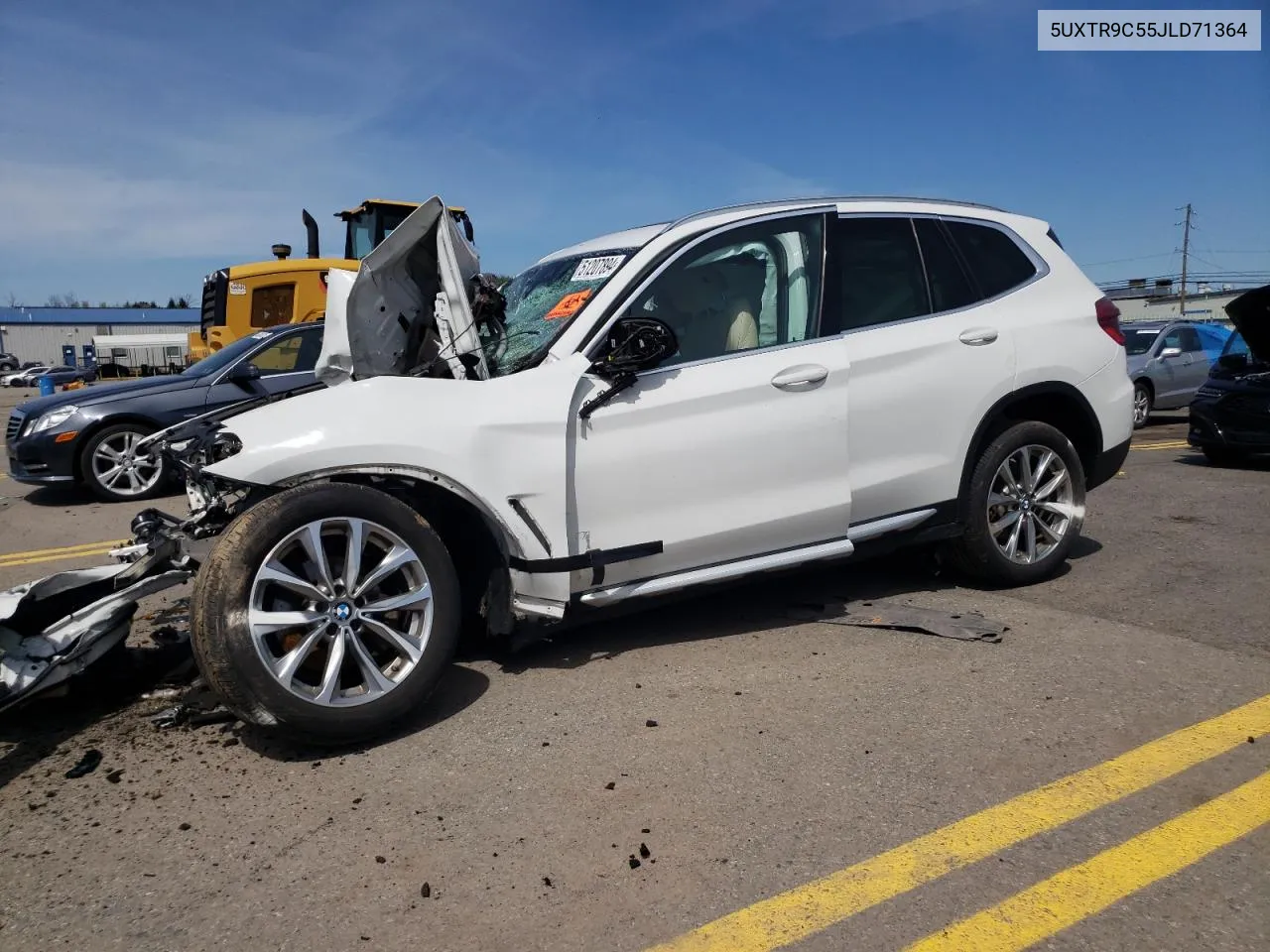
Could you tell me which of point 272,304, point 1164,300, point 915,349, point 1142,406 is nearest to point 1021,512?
point 915,349

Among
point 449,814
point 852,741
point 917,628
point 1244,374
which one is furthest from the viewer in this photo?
point 1244,374

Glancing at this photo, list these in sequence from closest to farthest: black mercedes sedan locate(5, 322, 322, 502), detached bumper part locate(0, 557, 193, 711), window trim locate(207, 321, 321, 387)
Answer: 1. detached bumper part locate(0, 557, 193, 711)
2. black mercedes sedan locate(5, 322, 322, 502)
3. window trim locate(207, 321, 321, 387)

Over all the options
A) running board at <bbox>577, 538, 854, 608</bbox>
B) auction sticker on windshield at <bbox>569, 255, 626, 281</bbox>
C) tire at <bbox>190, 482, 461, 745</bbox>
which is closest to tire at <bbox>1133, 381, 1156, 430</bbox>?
running board at <bbox>577, 538, 854, 608</bbox>

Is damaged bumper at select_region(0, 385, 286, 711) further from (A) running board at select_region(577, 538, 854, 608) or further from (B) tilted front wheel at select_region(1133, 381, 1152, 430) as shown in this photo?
(B) tilted front wheel at select_region(1133, 381, 1152, 430)

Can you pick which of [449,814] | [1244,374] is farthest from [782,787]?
[1244,374]

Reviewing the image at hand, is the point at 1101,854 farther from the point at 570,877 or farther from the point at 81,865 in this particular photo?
the point at 81,865

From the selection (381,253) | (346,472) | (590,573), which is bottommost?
(590,573)

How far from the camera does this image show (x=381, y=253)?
3.94m

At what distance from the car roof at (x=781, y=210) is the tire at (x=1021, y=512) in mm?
1175

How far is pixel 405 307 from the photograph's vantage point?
4137 millimetres

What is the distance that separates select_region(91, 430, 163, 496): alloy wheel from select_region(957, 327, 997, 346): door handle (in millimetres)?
7412

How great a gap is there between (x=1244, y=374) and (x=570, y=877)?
956 centimetres

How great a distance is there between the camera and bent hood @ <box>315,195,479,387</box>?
3.91m

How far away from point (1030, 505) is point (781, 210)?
202 cm
